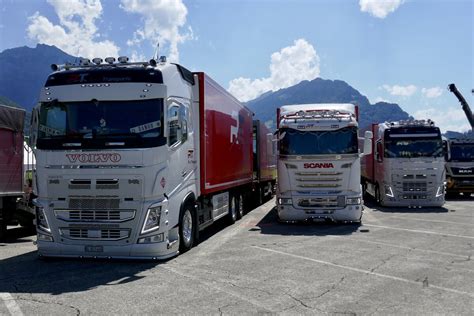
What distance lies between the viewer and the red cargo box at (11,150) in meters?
11.9

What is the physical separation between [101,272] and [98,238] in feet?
2.46

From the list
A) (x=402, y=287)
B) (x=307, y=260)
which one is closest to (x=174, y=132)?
(x=307, y=260)

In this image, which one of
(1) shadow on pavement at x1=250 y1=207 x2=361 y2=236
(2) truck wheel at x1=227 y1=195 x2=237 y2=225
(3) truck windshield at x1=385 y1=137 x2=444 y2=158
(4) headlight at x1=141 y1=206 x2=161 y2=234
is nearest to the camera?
(4) headlight at x1=141 y1=206 x2=161 y2=234

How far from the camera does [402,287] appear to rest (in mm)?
6703

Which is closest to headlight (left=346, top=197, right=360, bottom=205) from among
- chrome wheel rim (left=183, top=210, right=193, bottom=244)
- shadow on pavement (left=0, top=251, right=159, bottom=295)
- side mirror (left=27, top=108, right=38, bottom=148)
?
chrome wheel rim (left=183, top=210, right=193, bottom=244)

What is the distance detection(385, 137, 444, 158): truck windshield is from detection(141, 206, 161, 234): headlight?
12675mm

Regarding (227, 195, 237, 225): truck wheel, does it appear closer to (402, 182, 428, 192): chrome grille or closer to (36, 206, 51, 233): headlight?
(36, 206, 51, 233): headlight

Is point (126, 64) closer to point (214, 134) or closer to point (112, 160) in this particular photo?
point (112, 160)

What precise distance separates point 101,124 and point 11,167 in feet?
16.7

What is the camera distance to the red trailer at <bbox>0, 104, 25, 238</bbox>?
11.9m

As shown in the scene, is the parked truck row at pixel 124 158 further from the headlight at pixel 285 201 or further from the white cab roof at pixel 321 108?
the white cab roof at pixel 321 108

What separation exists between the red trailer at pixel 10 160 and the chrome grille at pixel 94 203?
173 inches

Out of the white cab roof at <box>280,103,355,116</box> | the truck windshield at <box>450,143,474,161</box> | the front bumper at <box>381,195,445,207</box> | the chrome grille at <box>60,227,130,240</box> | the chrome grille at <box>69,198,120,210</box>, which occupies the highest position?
the white cab roof at <box>280,103,355,116</box>

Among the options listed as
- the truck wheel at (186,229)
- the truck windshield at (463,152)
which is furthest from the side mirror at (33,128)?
the truck windshield at (463,152)
